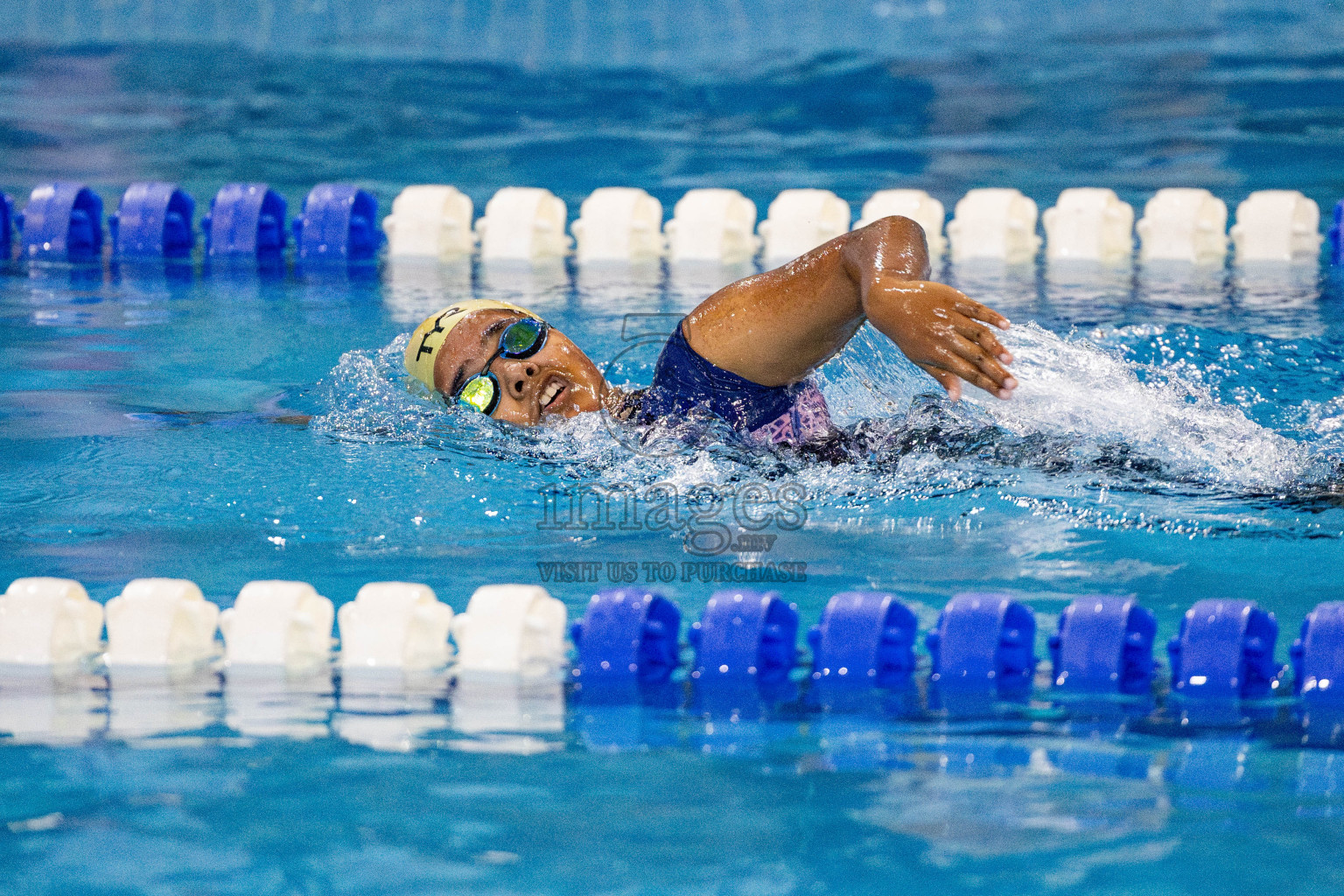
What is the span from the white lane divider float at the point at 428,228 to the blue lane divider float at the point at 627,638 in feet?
13.5

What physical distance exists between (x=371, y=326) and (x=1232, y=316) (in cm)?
293

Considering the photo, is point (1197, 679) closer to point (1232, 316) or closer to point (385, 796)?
point (385, 796)

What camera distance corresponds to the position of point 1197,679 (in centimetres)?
232

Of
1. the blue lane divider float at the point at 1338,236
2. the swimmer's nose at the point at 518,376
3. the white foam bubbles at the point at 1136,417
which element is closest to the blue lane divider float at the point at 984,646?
the white foam bubbles at the point at 1136,417

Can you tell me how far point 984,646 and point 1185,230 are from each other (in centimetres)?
416

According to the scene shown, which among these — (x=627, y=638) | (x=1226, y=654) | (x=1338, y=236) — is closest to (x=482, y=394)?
(x=627, y=638)

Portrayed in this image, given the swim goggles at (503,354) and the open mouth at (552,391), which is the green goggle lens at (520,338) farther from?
the open mouth at (552,391)

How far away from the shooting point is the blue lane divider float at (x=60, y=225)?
6.29 m

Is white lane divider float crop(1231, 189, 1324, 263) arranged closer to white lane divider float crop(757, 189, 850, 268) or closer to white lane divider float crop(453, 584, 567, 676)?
white lane divider float crop(757, 189, 850, 268)

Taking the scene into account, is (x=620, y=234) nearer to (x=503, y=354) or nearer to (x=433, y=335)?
(x=433, y=335)

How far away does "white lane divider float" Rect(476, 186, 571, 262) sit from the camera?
6.25m

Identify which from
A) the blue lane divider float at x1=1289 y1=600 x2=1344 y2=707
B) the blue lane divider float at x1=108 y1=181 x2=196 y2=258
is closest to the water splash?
the blue lane divider float at x1=1289 y1=600 x2=1344 y2=707

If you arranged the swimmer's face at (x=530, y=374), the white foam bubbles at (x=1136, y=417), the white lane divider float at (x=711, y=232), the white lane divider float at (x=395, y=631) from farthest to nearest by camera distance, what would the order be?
the white lane divider float at (x=711, y=232)
the swimmer's face at (x=530, y=374)
the white foam bubbles at (x=1136, y=417)
the white lane divider float at (x=395, y=631)

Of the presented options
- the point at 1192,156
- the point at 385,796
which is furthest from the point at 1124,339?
the point at 1192,156
